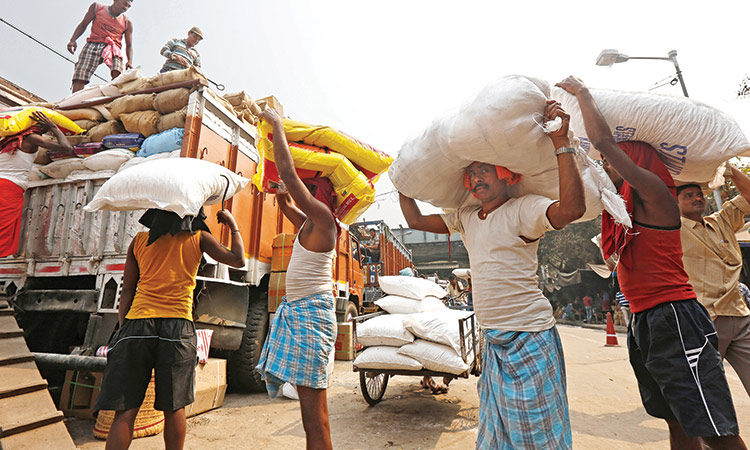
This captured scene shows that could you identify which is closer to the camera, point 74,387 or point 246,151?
point 74,387

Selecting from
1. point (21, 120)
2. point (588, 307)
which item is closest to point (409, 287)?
point (21, 120)

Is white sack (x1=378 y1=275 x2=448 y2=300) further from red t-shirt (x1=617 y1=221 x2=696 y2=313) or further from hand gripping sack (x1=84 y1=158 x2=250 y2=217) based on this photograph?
red t-shirt (x1=617 y1=221 x2=696 y2=313)

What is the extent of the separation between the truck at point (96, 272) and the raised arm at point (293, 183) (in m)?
1.94

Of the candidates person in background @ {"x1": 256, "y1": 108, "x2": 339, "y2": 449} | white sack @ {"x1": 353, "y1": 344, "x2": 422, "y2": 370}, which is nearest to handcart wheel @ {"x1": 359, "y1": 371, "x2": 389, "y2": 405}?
white sack @ {"x1": 353, "y1": 344, "x2": 422, "y2": 370}

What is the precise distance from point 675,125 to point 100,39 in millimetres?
6924

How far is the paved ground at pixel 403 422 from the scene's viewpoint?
9.61 feet

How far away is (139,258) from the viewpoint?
2156 millimetres

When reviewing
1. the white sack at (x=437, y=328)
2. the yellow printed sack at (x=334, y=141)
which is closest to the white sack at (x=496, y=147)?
the yellow printed sack at (x=334, y=141)

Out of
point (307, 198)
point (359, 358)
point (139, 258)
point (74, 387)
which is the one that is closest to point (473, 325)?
point (359, 358)

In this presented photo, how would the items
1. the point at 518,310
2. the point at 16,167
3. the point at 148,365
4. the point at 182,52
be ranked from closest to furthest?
the point at 518,310
the point at 148,365
the point at 16,167
the point at 182,52

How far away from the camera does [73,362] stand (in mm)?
2812

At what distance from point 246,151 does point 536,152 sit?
3827 millimetres

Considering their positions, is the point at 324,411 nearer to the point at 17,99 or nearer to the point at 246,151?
the point at 246,151

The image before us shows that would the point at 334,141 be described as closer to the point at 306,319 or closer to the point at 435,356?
the point at 306,319
